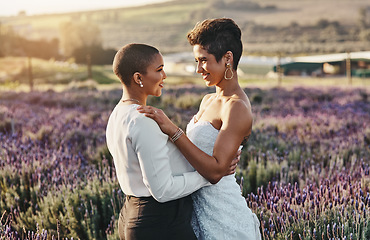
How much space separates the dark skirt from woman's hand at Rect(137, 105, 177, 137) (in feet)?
1.26

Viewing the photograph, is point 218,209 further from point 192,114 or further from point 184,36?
point 184,36

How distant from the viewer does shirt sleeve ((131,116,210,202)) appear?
193 cm

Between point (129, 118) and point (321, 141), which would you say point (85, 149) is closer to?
point (321, 141)

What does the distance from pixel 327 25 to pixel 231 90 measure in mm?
148232

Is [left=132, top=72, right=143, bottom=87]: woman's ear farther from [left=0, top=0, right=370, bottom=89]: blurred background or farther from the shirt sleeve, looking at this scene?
[left=0, top=0, right=370, bottom=89]: blurred background

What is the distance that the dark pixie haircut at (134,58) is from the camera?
Result: 2047 mm

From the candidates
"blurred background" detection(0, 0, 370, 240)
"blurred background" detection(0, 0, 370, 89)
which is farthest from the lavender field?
"blurred background" detection(0, 0, 370, 89)

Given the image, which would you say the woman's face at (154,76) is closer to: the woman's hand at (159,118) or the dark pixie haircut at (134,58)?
the dark pixie haircut at (134,58)

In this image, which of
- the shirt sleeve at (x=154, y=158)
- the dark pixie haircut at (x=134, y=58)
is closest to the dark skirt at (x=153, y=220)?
the shirt sleeve at (x=154, y=158)

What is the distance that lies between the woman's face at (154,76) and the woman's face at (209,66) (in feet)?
Result: 1.47

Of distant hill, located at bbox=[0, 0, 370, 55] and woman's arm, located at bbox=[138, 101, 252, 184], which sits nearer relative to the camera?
woman's arm, located at bbox=[138, 101, 252, 184]

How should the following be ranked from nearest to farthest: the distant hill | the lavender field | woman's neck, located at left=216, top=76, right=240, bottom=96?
woman's neck, located at left=216, top=76, right=240, bottom=96 → the lavender field → the distant hill

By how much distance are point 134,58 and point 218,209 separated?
1069 millimetres

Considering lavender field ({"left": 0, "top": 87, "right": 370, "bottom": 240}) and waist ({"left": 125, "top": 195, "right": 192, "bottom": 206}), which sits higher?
waist ({"left": 125, "top": 195, "right": 192, "bottom": 206})
